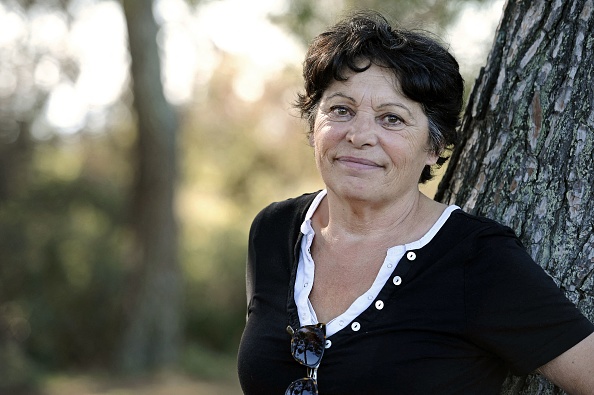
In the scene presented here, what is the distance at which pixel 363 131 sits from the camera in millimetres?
2354

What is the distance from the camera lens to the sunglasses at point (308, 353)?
225 cm

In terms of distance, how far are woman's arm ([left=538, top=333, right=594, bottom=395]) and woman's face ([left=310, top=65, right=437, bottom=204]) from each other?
2.13 feet

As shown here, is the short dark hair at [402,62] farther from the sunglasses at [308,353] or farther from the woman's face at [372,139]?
the sunglasses at [308,353]

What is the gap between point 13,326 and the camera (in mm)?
10289

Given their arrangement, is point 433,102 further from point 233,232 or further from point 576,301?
point 233,232

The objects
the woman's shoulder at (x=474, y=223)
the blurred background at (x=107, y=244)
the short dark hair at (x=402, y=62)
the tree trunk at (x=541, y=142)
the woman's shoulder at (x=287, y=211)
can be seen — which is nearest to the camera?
the woman's shoulder at (x=474, y=223)

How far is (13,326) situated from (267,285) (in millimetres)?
8513

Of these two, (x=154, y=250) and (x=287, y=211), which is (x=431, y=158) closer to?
(x=287, y=211)

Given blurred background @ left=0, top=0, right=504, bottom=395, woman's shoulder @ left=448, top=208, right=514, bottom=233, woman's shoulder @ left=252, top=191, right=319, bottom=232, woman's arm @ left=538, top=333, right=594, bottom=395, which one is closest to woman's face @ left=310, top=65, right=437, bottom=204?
woman's shoulder @ left=448, top=208, right=514, bottom=233

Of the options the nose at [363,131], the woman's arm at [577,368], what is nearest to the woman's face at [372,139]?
A: the nose at [363,131]

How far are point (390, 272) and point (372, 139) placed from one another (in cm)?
37

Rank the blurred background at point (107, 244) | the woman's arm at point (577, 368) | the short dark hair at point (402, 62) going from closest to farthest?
the woman's arm at point (577, 368) < the short dark hair at point (402, 62) < the blurred background at point (107, 244)

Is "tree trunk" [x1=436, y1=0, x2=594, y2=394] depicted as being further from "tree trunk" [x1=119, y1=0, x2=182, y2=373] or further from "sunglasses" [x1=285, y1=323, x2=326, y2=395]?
"tree trunk" [x1=119, y1=0, x2=182, y2=373]

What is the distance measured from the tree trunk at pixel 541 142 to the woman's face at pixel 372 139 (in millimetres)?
321
